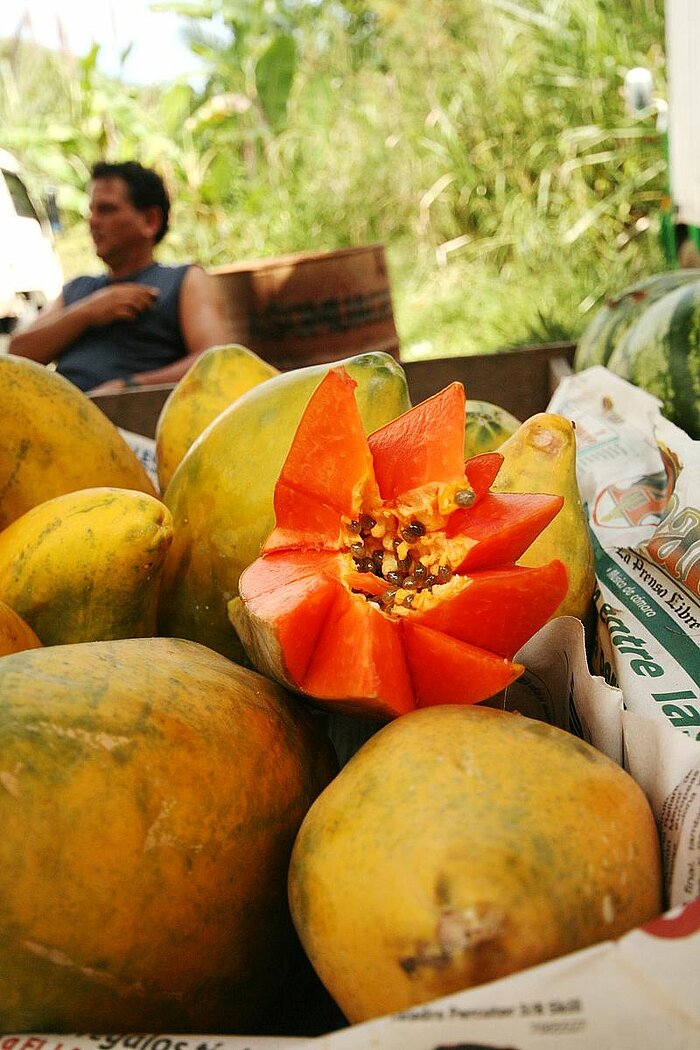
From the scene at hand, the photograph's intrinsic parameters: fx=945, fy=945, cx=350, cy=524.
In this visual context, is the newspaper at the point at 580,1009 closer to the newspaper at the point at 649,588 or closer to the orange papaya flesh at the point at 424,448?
the newspaper at the point at 649,588

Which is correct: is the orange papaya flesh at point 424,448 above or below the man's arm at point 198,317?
above

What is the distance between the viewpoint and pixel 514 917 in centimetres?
42

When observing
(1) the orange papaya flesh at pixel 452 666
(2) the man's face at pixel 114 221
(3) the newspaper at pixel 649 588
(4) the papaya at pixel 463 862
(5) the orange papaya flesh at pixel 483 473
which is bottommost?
(3) the newspaper at pixel 649 588

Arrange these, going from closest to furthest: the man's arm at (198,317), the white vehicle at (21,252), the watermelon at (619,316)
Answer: the watermelon at (619,316)
the man's arm at (198,317)
the white vehicle at (21,252)

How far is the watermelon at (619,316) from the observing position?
1.61 meters

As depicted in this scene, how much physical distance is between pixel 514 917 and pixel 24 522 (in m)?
0.53

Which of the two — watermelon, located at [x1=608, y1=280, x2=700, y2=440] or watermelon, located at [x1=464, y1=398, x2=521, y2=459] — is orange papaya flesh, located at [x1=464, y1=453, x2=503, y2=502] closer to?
watermelon, located at [x1=464, y1=398, x2=521, y2=459]

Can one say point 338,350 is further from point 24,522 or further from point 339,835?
point 339,835

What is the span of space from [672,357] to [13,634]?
1.01 meters

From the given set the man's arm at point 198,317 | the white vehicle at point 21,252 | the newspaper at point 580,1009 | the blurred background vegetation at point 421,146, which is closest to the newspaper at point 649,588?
the newspaper at point 580,1009

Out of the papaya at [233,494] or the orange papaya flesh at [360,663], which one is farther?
the papaya at [233,494]

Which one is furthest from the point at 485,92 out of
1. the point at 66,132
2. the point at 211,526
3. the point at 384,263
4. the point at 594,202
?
the point at 211,526

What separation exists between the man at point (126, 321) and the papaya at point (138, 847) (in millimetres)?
2278

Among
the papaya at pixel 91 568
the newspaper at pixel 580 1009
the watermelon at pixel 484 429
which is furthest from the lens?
the watermelon at pixel 484 429
